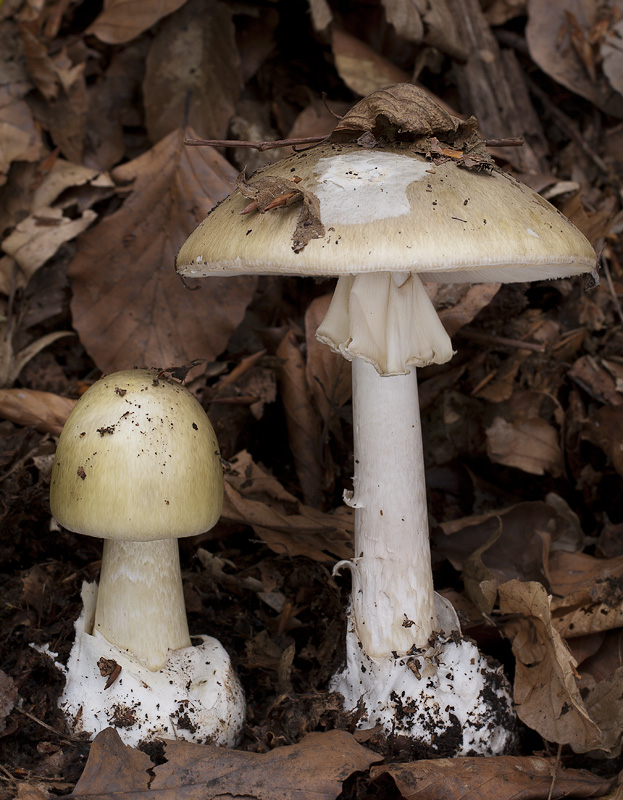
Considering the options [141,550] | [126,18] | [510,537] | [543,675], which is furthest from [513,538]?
[126,18]

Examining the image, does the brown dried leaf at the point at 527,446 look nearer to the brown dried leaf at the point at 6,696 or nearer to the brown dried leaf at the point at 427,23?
the brown dried leaf at the point at 427,23

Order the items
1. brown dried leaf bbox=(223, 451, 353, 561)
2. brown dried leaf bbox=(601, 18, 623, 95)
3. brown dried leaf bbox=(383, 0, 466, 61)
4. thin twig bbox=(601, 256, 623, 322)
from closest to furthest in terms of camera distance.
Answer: brown dried leaf bbox=(223, 451, 353, 561), thin twig bbox=(601, 256, 623, 322), brown dried leaf bbox=(383, 0, 466, 61), brown dried leaf bbox=(601, 18, 623, 95)

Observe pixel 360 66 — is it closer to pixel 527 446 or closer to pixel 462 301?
pixel 462 301

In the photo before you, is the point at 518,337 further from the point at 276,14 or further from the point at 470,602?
the point at 276,14

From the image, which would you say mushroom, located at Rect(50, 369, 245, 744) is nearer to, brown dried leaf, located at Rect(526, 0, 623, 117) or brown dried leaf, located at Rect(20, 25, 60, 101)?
brown dried leaf, located at Rect(20, 25, 60, 101)

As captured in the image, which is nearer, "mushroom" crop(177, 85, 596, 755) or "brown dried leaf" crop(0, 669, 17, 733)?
"mushroom" crop(177, 85, 596, 755)

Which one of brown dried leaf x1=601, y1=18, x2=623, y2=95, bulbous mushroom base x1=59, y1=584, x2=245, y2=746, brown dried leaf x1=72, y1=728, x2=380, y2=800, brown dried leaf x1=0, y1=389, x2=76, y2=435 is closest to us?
brown dried leaf x1=72, y1=728, x2=380, y2=800

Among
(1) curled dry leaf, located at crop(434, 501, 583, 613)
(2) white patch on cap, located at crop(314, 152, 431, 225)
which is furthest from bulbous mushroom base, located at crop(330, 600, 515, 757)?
(2) white patch on cap, located at crop(314, 152, 431, 225)
